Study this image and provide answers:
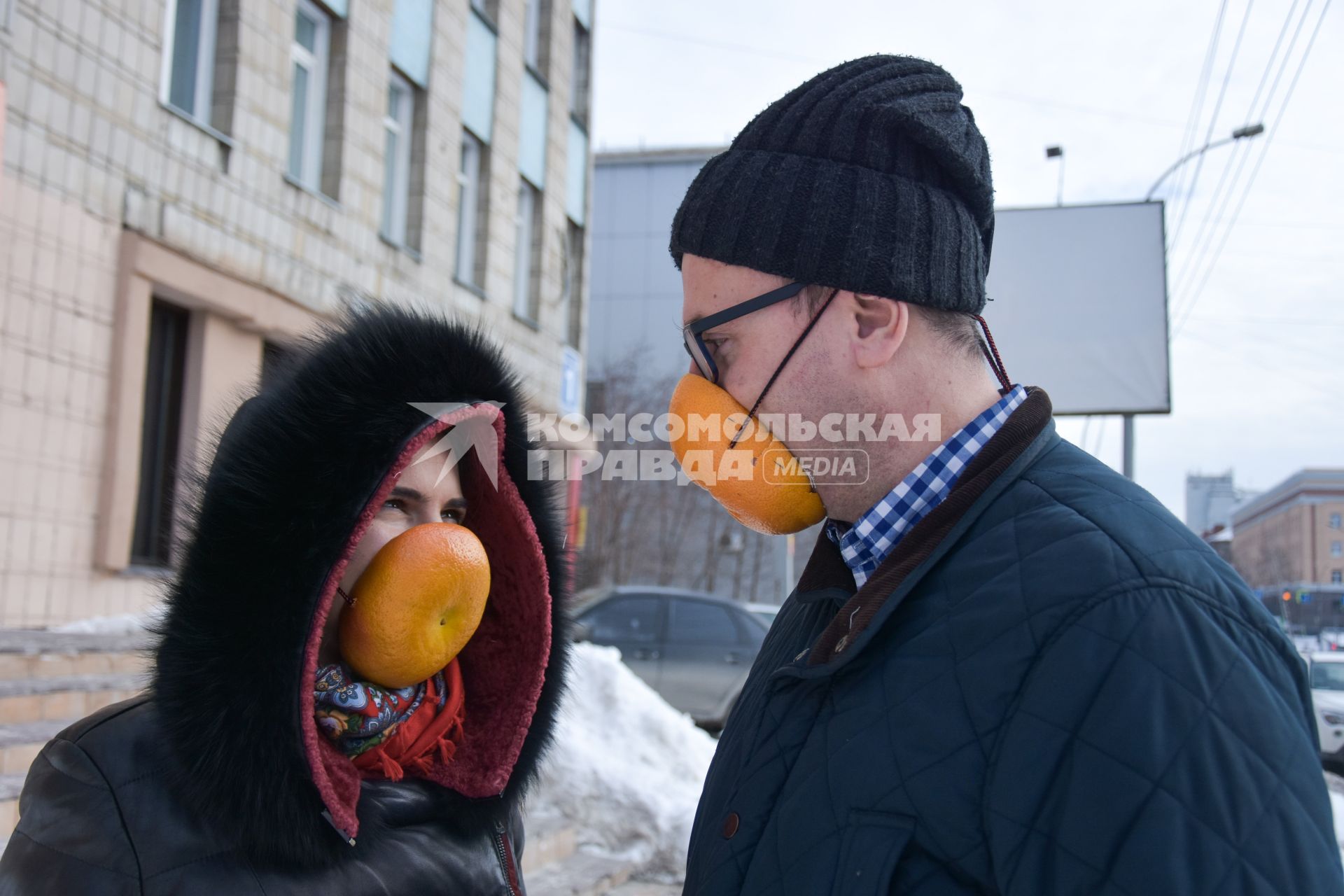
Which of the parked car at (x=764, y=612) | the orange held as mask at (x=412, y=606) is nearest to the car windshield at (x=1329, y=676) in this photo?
the parked car at (x=764, y=612)

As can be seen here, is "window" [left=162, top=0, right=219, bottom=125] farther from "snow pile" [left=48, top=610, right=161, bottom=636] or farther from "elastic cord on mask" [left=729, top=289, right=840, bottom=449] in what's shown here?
"elastic cord on mask" [left=729, top=289, right=840, bottom=449]

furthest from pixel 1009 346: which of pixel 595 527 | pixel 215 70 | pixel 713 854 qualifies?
pixel 595 527

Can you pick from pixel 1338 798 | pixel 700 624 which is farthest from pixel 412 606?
pixel 1338 798

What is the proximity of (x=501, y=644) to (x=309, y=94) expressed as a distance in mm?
9481

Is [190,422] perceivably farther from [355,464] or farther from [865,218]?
[865,218]

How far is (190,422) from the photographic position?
29.0 feet

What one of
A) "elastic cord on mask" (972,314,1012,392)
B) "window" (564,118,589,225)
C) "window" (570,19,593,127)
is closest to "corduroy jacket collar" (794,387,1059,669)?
"elastic cord on mask" (972,314,1012,392)

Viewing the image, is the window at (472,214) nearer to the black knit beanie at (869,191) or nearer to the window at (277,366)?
the window at (277,366)

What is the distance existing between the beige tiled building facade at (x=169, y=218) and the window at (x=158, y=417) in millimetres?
17

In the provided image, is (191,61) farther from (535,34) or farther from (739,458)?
(739,458)

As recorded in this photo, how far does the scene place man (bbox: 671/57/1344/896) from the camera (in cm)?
113

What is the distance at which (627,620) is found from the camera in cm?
1136

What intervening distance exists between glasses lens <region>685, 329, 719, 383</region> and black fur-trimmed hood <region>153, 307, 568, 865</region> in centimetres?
70

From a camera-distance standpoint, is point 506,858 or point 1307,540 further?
point 1307,540
